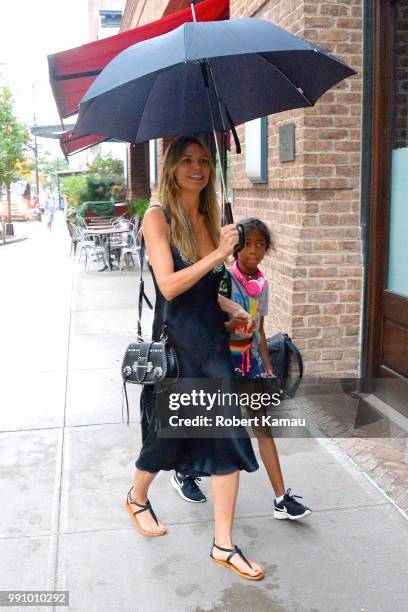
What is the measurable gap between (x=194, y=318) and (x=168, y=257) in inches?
12.4

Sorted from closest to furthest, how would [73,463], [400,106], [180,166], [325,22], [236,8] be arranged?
[180,166] < [73,463] < [400,106] < [325,22] < [236,8]

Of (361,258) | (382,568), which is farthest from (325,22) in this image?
(382,568)

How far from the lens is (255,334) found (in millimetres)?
3709

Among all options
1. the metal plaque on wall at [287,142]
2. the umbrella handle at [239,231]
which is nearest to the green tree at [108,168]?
the metal plaque on wall at [287,142]

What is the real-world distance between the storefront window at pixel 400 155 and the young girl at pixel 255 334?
5.29 ft

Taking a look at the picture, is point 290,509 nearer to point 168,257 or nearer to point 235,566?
point 235,566

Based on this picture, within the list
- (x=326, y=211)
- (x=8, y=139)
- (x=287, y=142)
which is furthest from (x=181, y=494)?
(x=8, y=139)

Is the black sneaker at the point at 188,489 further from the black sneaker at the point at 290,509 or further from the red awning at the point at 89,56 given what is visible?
the red awning at the point at 89,56

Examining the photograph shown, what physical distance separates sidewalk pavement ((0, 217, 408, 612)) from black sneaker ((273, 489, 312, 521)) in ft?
0.14

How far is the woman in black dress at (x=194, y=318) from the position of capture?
3.20 meters

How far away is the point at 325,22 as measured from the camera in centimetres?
540

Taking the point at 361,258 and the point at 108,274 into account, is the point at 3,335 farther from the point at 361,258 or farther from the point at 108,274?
the point at 108,274

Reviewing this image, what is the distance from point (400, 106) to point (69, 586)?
3797 millimetres

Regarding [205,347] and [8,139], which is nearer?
[205,347]
